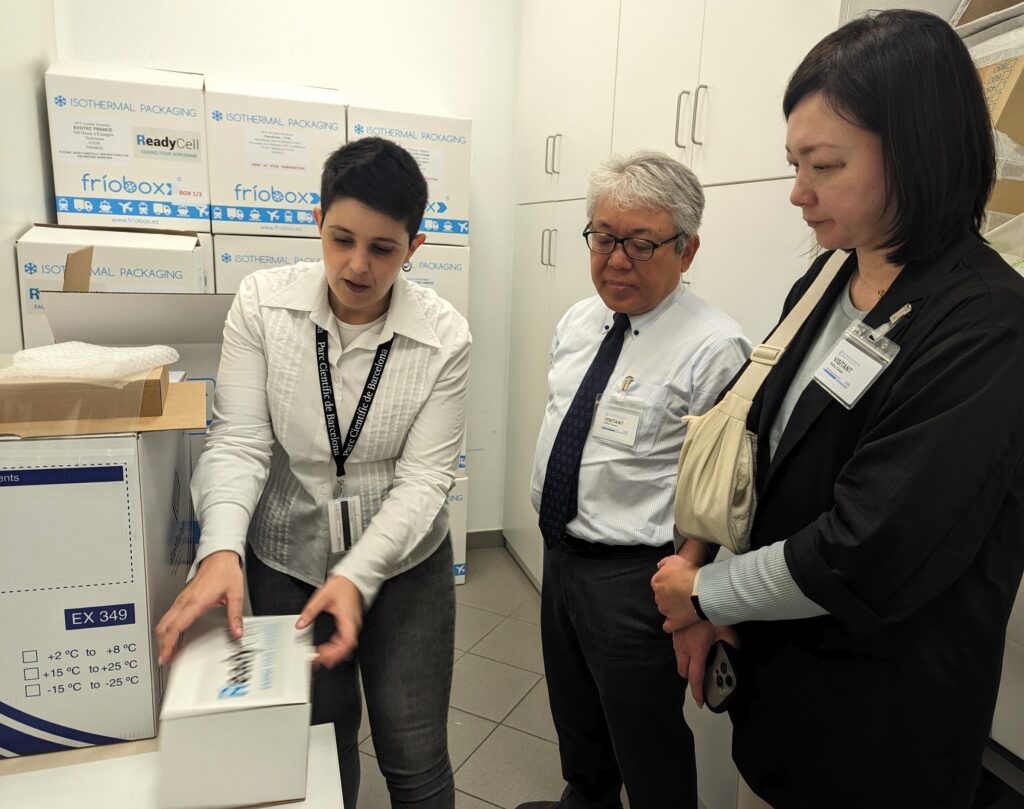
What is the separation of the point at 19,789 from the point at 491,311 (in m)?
2.76

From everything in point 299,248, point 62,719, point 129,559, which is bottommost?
point 62,719

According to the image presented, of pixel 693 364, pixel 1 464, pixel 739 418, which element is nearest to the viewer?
pixel 1 464

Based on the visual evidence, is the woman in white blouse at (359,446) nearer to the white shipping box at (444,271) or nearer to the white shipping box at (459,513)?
the white shipping box at (444,271)

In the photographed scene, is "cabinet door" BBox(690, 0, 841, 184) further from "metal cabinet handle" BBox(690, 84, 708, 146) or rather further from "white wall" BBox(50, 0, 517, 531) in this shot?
"white wall" BBox(50, 0, 517, 531)

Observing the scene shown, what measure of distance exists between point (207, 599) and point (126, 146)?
209 centimetres

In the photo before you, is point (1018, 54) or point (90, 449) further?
point (1018, 54)

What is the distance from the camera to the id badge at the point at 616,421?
140 centimetres

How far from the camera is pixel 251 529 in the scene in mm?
1257

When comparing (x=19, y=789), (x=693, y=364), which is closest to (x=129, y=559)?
(x=19, y=789)

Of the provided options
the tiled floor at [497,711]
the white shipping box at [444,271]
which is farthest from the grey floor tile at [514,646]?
the white shipping box at [444,271]

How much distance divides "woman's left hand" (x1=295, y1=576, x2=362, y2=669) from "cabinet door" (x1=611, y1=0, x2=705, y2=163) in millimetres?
1463

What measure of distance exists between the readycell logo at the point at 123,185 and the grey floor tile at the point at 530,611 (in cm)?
212

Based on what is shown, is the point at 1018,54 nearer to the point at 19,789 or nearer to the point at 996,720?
the point at 996,720

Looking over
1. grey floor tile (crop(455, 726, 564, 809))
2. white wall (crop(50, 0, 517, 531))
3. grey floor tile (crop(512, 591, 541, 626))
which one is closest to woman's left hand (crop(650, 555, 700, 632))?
grey floor tile (crop(455, 726, 564, 809))
